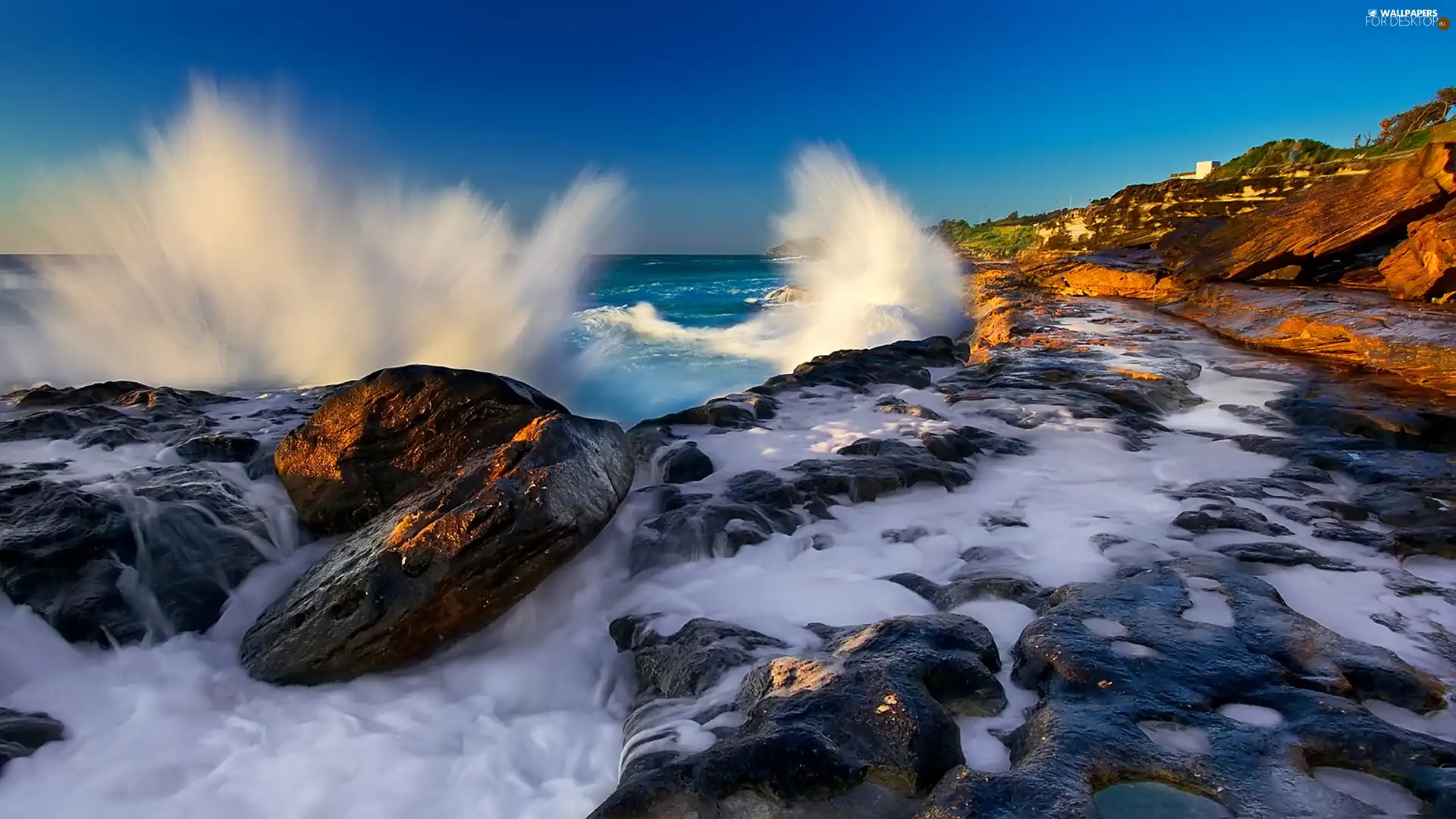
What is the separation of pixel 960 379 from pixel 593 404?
6.68m

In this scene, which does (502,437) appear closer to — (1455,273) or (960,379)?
(960,379)

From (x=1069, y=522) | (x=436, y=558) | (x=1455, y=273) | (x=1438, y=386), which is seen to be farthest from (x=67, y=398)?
(x=1455, y=273)

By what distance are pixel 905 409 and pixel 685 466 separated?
2.62m

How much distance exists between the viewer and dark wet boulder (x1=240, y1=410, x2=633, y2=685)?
3.24m

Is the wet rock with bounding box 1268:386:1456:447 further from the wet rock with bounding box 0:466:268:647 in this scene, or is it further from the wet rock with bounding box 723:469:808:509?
the wet rock with bounding box 0:466:268:647

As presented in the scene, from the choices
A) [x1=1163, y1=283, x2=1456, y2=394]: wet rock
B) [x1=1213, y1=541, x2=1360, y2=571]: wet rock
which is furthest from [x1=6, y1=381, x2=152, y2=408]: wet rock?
[x1=1163, y1=283, x2=1456, y2=394]: wet rock

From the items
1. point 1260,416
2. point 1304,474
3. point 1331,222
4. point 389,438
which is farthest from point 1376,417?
point 1331,222

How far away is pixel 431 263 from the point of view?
10.9m

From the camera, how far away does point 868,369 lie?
327 inches

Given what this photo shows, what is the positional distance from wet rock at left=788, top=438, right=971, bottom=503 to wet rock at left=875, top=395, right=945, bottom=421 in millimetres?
1228

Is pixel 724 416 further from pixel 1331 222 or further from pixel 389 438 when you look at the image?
pixel 1331 222

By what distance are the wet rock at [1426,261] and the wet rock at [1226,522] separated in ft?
24.8

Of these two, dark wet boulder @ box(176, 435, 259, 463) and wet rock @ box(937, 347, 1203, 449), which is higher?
wet rock @ box(937, 347, 1203, 449)

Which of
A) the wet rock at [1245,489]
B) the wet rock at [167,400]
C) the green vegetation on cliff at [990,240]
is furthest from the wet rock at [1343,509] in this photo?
the green vegetation on cliff at [990,240]
